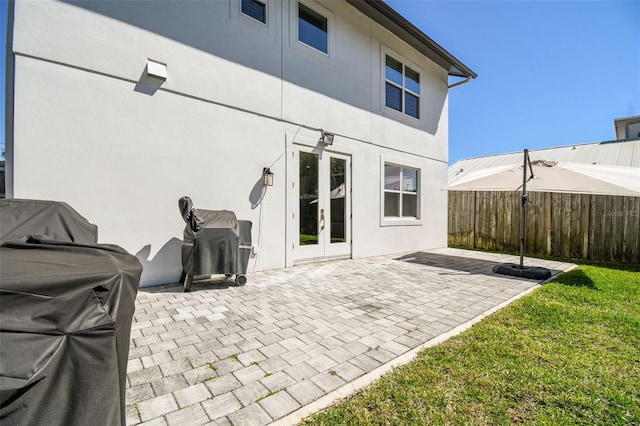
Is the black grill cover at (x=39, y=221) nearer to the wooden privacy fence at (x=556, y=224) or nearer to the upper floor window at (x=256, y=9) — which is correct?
the upper floor window at (x=256, y=9)

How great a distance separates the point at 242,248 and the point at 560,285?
562cm

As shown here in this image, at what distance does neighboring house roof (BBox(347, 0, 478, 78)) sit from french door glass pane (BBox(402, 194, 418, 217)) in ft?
14.8

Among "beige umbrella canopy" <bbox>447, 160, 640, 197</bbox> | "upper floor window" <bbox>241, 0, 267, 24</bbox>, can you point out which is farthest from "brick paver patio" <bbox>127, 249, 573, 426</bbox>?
"upper floor window" <bbox>241, 0, 267, 24</bbox>

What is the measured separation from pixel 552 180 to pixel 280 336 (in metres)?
5.96

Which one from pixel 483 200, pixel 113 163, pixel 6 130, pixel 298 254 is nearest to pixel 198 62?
pixel 113 163

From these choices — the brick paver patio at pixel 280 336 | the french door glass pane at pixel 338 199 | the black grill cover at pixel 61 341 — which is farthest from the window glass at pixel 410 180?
the black grill cover at pixel 61 341

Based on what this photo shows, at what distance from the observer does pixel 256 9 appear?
18.3 feet

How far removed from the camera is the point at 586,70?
9094mm

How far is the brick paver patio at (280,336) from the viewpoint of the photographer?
192 centimetres

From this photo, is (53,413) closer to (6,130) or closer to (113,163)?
(113,163)

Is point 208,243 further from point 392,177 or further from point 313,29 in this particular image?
point 392,177

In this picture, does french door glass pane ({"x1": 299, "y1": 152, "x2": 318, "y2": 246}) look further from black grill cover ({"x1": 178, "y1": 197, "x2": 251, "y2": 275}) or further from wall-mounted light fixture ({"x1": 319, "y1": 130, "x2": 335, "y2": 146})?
black grill cover ({"x1": 178, "y1": 197, "x2": 251, "y2": 275})

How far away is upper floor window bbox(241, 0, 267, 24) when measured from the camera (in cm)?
541

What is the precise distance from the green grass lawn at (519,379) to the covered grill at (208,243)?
294 cm
